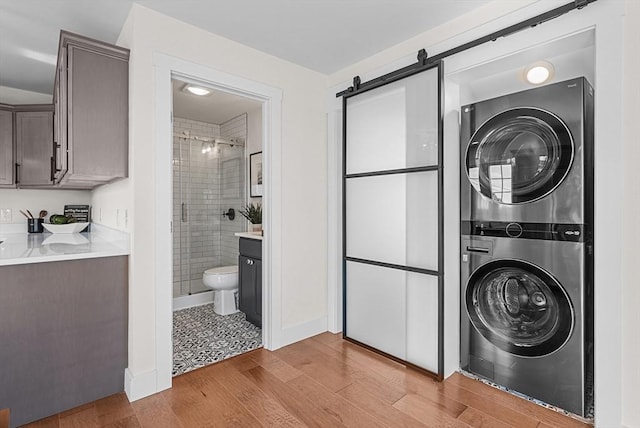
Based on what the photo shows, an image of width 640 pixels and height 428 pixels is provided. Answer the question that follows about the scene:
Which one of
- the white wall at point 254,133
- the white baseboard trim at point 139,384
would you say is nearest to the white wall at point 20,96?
the white wall at point 254,133

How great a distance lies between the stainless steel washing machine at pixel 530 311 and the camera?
1913mm

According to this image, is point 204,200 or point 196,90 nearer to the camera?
point 196,90

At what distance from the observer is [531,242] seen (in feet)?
6.82

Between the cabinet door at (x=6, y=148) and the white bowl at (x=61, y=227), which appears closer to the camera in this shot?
the white bowl at (x=61, y=227)

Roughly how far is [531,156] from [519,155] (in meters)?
0.07

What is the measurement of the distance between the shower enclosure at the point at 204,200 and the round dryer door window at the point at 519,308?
9.77 ft

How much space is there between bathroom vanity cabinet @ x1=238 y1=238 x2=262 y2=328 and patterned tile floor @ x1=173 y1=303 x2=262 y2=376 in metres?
0.14

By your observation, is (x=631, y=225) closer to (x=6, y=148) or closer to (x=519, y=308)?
(x=519, y=308)

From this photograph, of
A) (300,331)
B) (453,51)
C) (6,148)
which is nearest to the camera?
(453,51)

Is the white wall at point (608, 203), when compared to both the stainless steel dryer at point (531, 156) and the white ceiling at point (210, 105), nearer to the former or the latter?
the stainless steel dryer at point (531, 156)

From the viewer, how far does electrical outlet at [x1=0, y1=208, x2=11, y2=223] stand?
378 cm

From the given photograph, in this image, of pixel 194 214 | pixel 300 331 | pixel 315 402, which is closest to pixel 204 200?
pixel 194 214

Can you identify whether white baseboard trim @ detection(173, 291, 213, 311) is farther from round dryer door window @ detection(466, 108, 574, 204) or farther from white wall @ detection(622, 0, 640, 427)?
white wall @ detection(622, 0, 640, 427)

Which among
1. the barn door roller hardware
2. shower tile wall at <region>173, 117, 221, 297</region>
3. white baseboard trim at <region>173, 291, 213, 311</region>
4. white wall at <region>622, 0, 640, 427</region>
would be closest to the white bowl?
shower tile wall at <region>173, 117, 221, 297</region>
